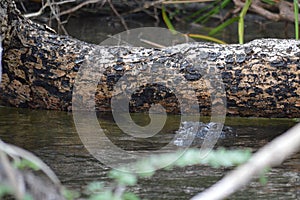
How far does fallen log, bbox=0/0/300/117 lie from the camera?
3.51 meters

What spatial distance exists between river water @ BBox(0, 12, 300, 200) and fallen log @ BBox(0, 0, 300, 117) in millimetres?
83

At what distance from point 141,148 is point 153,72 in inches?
25.2

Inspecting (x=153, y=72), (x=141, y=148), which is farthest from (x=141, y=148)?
(x=153, y=72)

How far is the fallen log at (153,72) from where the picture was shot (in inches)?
138

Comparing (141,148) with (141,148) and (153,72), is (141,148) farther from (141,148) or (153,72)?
(153,72)

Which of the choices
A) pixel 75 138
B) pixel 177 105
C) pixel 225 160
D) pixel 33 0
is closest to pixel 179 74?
pixel 177 105

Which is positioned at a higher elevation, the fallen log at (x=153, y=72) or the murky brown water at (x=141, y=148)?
the fallen log at (x=153, y=72)

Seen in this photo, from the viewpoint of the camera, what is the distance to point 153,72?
11.8 ft

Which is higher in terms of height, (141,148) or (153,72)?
(153,72)

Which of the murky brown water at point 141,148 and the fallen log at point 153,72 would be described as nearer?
the murky brown water at point 141,148

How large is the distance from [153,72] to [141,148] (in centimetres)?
64

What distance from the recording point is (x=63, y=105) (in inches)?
150

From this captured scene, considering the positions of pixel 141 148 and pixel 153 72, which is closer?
pixel 141 148

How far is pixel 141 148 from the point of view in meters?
3.08
